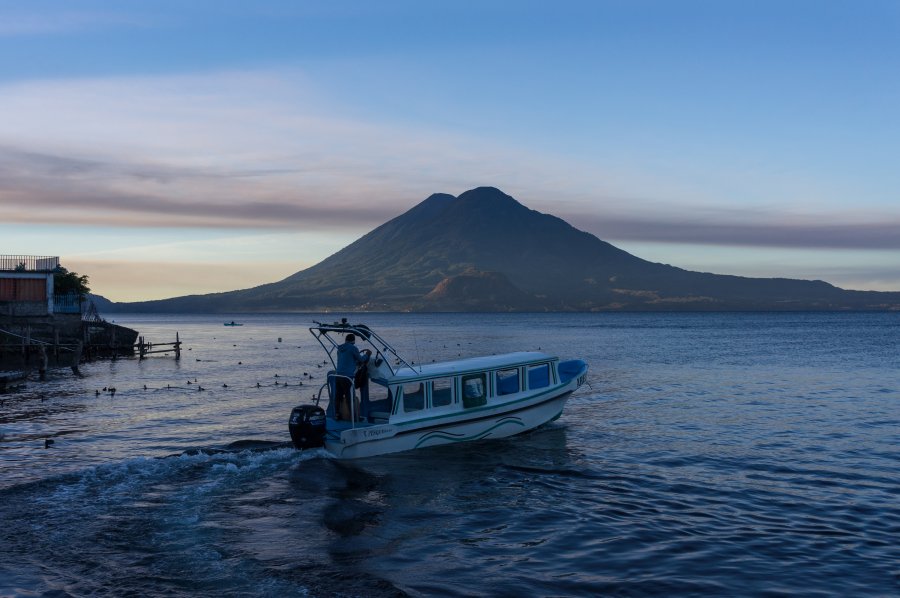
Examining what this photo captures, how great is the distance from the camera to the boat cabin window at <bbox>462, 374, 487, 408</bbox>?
87.2ft

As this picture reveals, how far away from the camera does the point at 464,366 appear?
26953 mm

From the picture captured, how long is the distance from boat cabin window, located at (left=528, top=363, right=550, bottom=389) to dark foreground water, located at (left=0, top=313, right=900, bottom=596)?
2.03 metres

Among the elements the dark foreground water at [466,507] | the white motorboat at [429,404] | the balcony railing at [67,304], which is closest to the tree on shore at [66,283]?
the balcony railing at [67,304]

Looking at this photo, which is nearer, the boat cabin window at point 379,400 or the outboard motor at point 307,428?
the outboard motor at point 307,428

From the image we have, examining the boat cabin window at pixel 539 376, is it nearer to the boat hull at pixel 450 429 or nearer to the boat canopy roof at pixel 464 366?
the boat canopy roof at pixel 464 366

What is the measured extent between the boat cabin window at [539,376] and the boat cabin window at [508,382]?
84 centimetres

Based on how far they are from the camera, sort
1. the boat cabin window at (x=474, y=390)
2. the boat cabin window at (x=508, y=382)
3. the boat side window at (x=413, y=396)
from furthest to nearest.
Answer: the boat cabin window at (x=508, y=382) < the boat cabin window at (x=474, y=390) < the boat side window at (x=413, y=396)

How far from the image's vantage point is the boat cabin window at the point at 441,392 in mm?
25859

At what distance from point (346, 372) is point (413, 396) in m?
2.70

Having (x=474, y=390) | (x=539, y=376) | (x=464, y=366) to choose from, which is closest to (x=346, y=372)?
(x=464, y=366)

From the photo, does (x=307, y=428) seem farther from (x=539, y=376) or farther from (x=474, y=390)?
(x=539, y=376)

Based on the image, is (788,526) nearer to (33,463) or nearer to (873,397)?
(33,463)

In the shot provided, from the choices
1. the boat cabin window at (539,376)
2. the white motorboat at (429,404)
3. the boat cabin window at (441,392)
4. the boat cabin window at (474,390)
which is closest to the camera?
the white motorboat at (429,404)

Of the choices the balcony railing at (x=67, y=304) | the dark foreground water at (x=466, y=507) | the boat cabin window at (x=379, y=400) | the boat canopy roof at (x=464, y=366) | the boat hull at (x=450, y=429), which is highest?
the balcony railing at (x=67, y=304)
